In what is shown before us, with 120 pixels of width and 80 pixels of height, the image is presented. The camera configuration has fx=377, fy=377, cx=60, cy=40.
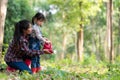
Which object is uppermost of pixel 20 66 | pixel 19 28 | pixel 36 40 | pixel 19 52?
pixel 19 28

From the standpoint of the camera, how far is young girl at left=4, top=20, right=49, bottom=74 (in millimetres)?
8383

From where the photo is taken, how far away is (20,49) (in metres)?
8.40

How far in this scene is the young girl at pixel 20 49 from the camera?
838 centimetres

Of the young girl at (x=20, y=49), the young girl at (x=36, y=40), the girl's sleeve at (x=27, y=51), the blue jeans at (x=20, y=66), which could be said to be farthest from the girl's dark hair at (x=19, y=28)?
the young girl at (x=36, y=40)

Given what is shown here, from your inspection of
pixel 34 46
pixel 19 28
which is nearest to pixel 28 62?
pixel 34 46

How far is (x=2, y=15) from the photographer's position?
1082 centimetres

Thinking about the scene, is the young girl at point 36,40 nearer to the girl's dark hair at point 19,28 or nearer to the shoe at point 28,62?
the shoe at point 28,62

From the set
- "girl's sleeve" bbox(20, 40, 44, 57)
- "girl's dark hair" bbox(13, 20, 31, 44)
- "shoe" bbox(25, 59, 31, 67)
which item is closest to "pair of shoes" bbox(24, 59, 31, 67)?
"shoe" bbox(25, 59, 31, 67)

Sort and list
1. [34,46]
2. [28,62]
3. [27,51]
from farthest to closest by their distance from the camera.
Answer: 1. [34,46]
2. [28,62]
3. [27,51]

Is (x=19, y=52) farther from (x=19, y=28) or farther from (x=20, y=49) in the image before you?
(x=19, y=28)

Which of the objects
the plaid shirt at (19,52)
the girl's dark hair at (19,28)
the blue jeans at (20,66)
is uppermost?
the girl's dark hair at (19,28)

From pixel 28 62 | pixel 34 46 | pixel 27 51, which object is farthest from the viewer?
pixel 34 46

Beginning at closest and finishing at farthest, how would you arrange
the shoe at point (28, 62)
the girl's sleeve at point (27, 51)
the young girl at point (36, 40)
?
the girl's sleeve at point (27, 51) → the shoe at point (28, 62) → the young girl at point (36, 40)

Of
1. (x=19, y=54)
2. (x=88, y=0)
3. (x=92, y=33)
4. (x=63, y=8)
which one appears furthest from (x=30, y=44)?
(x=92, y=33)
